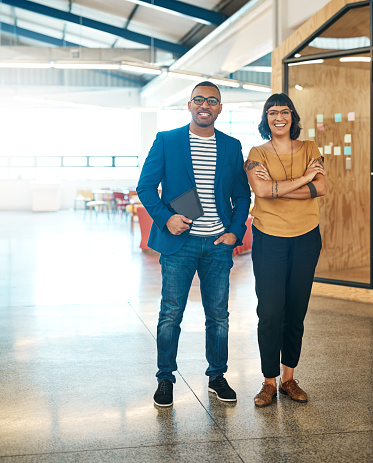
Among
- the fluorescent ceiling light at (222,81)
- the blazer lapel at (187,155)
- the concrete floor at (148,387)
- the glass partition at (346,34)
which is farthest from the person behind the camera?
the fluorescent ceiling light at (222,81)

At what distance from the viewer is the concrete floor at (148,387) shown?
8.79ft

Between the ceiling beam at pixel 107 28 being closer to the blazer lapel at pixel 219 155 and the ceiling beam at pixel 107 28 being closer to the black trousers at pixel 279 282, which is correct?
the blazer lapel at pixel 219 155

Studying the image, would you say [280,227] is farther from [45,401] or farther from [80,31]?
[80,31]

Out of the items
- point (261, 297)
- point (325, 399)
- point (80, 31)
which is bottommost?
point (325, 399)

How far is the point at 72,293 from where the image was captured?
256 inches

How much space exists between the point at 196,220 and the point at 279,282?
521 mm

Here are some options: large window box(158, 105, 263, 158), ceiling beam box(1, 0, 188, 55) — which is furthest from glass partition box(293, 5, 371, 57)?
large window box(158, 105, 263, 158)

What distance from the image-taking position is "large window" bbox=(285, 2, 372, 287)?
6.21 m

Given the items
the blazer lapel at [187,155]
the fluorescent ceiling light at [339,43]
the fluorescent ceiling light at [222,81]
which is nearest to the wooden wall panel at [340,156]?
the fluorescent ceiling light at [339,43]

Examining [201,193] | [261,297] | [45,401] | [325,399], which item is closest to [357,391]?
[325,399]

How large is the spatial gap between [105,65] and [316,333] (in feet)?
26.9

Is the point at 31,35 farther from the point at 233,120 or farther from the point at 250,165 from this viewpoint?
the point at 250,165

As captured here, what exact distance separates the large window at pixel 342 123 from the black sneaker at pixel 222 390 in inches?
129

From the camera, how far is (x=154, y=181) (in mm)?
3156
